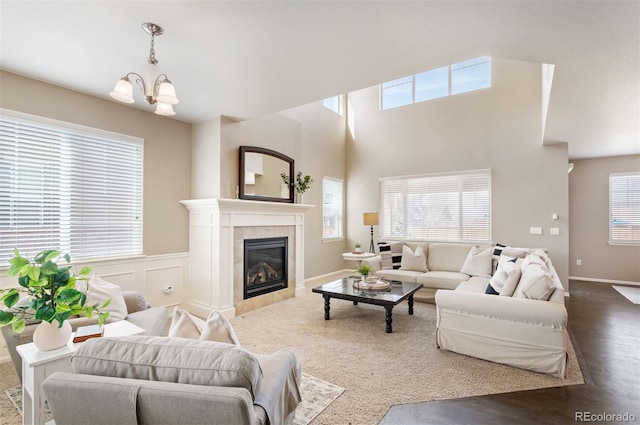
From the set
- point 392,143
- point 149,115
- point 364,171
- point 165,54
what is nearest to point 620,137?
point 392,143

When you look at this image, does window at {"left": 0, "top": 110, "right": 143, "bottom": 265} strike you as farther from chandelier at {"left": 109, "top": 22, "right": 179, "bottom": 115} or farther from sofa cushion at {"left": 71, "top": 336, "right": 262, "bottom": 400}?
sofa cushion at {"left": 71, "top": 336, "right": 262, "bottom": 400}

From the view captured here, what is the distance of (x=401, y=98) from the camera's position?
6.71 meters

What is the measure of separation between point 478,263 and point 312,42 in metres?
3.99

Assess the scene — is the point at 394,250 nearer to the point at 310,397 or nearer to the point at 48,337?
the point at 310,397

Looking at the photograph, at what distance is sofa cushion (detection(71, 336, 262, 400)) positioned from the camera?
3.69 feet

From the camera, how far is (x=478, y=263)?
4699 mm

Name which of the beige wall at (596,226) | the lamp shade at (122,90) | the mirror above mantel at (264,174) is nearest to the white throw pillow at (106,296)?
the lamp shade at (122,90)

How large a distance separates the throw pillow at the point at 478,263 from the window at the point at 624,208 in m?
3.38

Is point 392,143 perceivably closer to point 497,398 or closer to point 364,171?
point 364,171

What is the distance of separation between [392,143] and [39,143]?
5.80 m

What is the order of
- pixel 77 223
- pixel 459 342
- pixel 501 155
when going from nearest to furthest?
pixel 459 342 → pixel 77 223 → pixel 501 155

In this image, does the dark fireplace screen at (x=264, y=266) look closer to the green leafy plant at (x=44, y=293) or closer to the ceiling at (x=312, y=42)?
the ceiling at (x=312, y=42)

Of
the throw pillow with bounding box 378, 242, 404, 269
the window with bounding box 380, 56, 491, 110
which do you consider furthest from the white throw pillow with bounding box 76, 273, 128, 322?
the window with bounding box 380, 56, 491, 110

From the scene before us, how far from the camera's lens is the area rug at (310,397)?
2.06 metres
